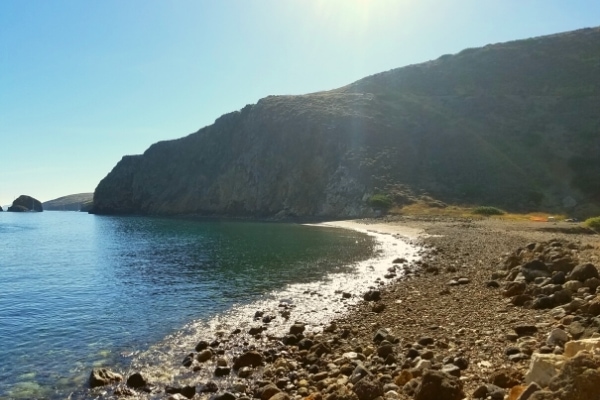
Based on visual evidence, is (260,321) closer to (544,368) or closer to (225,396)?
(225,396)

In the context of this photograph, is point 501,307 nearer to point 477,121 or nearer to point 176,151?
point 477,121

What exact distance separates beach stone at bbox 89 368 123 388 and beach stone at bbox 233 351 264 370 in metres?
4.20

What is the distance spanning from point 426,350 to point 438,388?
14.3 ft

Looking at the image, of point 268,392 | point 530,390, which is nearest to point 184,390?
point 268,392

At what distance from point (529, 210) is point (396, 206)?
27.4 m

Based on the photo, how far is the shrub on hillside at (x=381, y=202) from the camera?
103688 mm

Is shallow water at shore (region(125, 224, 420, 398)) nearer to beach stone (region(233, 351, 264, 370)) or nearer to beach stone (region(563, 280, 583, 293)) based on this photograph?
beach stone (region(233, 351, 264, 370))

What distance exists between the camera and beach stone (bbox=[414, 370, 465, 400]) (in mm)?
10531

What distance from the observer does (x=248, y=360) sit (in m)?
17.4

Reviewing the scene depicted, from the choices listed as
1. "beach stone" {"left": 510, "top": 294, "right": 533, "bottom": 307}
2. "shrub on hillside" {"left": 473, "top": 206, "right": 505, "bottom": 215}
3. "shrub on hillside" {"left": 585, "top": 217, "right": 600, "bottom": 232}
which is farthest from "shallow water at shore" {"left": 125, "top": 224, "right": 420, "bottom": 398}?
"shrub on hillside" {"left": 473, "top": 206, "right": 505, "bottom": 215}

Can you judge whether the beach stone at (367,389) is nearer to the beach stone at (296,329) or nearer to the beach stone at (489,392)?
the beach stone at (489,392)

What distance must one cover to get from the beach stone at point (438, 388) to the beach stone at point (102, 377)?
11.1 meters

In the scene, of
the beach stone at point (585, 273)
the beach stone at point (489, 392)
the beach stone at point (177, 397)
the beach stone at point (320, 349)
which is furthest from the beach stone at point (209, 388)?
the beach stone at point (585, 273)

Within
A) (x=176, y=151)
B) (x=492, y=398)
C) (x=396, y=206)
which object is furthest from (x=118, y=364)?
(x=176, y=151)
